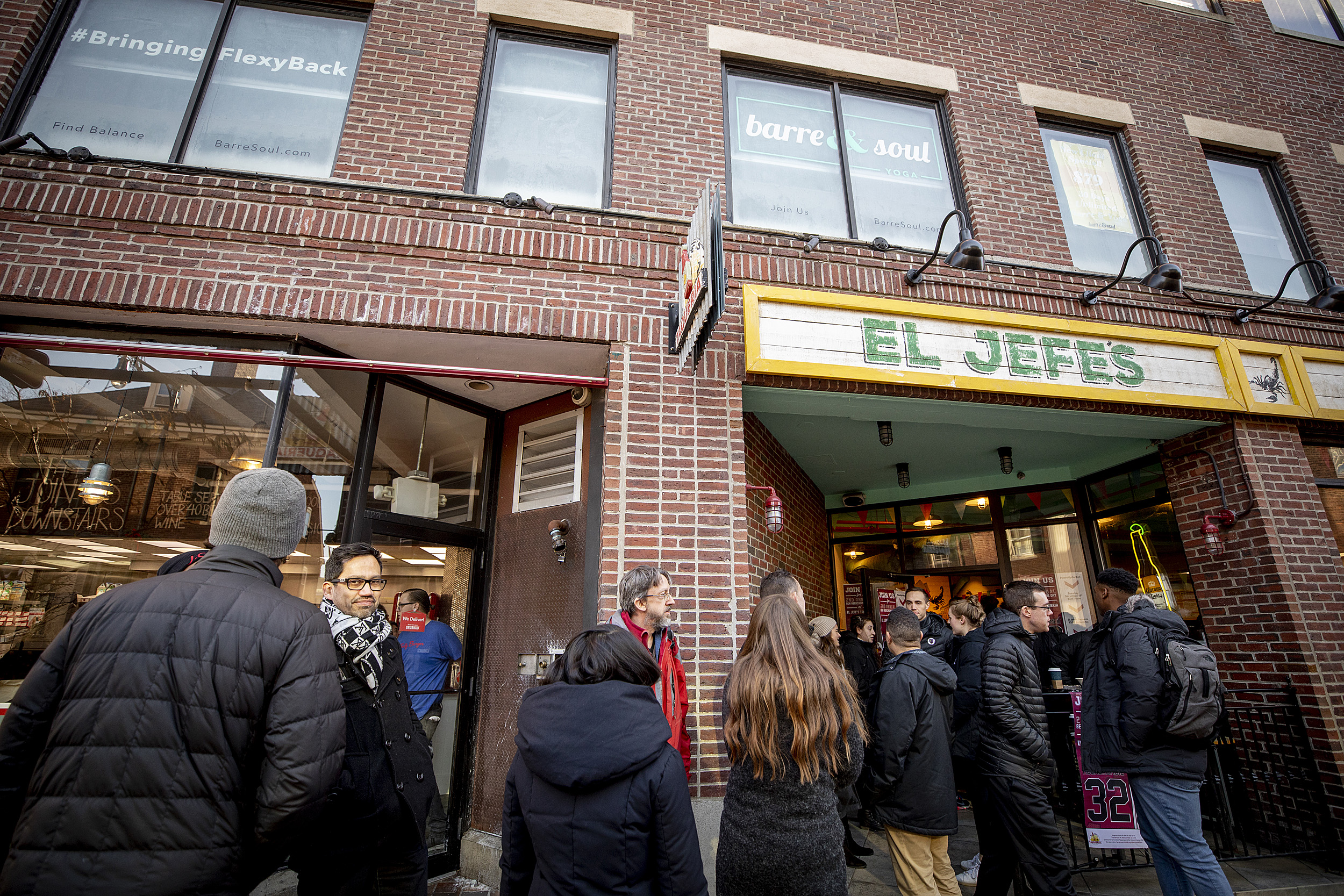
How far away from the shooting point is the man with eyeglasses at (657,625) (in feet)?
11.8

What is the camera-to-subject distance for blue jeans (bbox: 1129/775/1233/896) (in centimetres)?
A: 335

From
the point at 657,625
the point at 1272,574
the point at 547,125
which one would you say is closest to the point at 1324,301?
the point at 1272,574

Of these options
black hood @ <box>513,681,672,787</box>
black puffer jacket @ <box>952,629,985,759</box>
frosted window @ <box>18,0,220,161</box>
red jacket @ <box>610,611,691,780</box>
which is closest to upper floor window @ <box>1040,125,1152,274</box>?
black puffer jacket @ <box>952,629,985,759</box>

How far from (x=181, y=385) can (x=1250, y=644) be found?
30.7 feet

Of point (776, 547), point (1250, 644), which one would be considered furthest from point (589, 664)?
point (1250, 644)

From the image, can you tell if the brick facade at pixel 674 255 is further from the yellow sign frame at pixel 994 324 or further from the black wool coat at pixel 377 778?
the black wool coat at pixel 377 778

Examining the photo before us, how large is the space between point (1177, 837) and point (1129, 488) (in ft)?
17.4

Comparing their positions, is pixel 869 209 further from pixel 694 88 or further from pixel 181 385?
pixel 181 385

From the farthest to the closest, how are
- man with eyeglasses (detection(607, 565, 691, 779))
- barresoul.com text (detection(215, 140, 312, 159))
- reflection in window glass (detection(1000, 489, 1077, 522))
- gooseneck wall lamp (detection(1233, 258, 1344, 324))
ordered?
reflection in window glass (detection(1000, 489, 1077, 522)) < gooseneck wall lamp (detection(1233, 258, 1344, 324)) < barresoul.com text (detection(215, 140, 312, 159)) < man with eyeglasses (detection(607, 565, 691, 779))

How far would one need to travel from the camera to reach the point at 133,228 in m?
4.61

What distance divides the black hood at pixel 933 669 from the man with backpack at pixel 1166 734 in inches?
40.3

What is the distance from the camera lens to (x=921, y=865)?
338 centimetres

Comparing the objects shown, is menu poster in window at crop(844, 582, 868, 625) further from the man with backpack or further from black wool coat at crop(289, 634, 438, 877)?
black wool coat at crop(289, 634, 438, 877)

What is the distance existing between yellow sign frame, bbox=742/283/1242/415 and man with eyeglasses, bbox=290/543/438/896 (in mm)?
3292
